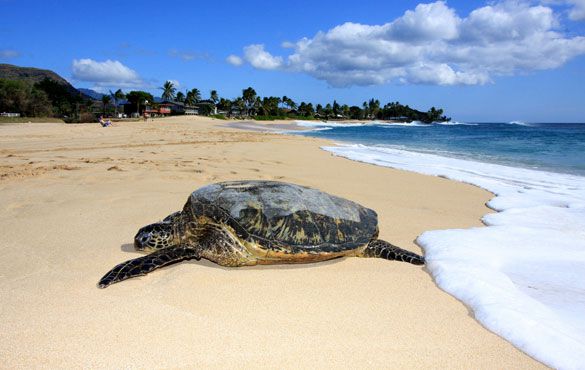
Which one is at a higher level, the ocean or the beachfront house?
the beachfront house

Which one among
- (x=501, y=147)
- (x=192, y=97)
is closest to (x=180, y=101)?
(x=192, y=97)

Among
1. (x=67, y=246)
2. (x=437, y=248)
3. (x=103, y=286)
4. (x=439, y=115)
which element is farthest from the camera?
(x=439, y=115)

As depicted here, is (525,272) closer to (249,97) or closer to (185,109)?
(185,109)

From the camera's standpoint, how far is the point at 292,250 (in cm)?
318

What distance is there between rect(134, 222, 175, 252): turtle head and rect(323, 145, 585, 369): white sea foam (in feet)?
8.40

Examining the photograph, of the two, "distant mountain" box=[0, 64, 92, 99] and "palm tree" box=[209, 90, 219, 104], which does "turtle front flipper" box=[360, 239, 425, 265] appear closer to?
"palm tree" box=[209, 90, 219, 104]

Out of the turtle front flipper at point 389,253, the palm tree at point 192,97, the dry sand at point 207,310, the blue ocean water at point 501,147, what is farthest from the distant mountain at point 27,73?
the turtle front flipper at point 389,253

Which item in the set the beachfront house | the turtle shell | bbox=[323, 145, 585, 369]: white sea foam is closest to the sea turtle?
the turtle shell

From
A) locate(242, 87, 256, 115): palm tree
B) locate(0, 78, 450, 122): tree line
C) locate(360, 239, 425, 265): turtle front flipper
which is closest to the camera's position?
locate(360, 239, 425, 265): turtle front flipper

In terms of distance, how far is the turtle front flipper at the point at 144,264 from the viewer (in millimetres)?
2785

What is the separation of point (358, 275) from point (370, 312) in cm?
66

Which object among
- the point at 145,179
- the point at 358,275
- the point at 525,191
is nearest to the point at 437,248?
the point at 358,275

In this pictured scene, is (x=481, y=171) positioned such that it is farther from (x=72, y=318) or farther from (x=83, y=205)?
(x=72, y=318)

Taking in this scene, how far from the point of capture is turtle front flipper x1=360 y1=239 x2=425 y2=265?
11.3 feet
